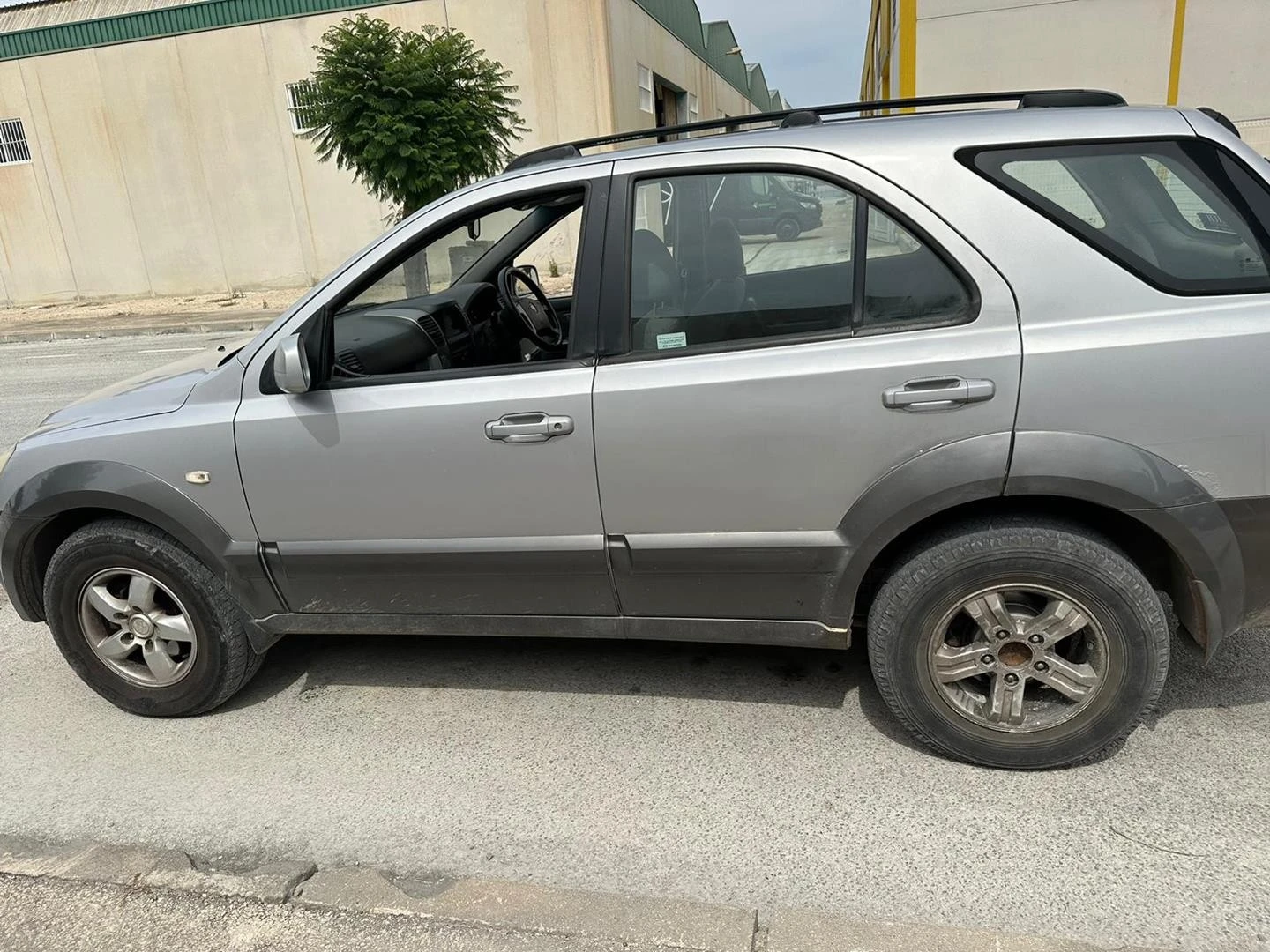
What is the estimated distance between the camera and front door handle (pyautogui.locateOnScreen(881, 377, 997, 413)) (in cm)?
246

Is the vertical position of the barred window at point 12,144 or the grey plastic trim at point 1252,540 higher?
the barred window at point 12,144

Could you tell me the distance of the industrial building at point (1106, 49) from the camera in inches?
563

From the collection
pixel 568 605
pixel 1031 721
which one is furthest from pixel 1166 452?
pixel 568 605

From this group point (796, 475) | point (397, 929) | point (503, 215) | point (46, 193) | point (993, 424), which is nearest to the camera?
point (397, 929)

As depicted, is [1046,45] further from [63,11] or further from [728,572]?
[63,11]

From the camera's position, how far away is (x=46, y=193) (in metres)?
22.5

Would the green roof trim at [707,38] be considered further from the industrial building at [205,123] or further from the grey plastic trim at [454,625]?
the grey plastic trim at [454,625]

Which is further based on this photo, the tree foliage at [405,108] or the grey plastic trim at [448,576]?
the tree foliage at [405,108]

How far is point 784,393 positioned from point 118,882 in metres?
2.32

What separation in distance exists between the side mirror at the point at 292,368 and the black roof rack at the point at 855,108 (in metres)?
0.93

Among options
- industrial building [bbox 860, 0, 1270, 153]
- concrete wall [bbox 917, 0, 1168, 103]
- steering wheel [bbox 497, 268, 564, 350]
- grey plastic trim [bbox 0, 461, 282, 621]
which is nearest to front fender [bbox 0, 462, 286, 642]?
grey plastic trim [bbox 0, 461, 282, 621]

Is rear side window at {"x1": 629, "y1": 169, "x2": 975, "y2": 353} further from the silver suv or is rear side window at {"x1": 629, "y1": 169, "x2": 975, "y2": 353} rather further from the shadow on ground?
the shadow on ground

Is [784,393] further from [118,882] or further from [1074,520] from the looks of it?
[118,882]

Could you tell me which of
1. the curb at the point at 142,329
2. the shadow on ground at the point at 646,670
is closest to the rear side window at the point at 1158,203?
the shadow on ground at the point at 646,670
